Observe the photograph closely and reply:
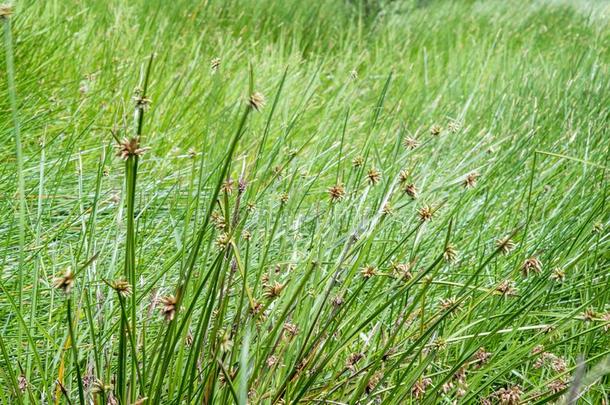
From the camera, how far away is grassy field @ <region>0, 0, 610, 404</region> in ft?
4.27

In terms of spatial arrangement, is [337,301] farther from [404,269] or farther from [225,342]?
[225,342]

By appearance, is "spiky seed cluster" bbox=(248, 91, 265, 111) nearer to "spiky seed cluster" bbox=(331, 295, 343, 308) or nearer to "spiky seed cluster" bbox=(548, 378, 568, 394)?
"spiky seed cluster" bbox=(331, 295, 343, 308)

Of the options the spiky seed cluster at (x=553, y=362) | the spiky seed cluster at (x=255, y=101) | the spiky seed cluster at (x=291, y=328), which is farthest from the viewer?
the spiky seed cluster at (x=553, y=362)

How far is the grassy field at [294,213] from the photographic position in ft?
4.27

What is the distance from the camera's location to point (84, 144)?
107 inches

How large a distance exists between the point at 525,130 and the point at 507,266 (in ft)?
3.49

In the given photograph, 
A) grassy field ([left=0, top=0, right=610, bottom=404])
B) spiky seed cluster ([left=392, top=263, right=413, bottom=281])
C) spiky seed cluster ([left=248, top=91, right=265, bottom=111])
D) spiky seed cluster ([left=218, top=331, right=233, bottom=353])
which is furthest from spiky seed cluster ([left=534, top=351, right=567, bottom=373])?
spiky seed cluster ([left=248, top=91, right=265, bottom=111])

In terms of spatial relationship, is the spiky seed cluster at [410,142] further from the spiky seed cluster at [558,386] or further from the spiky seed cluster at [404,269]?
the spiky seed cluster at [558,386]

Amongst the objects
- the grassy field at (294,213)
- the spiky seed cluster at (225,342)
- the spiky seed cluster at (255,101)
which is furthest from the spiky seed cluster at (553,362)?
the spiky seed cluster at (255,101)

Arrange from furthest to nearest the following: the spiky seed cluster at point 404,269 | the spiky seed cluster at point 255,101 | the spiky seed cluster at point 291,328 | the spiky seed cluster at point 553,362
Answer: the spiky seed cluster at point 553,362, the spiky seed cluster at point 291,328, the spiky seed cluster at point 404,269, the spiky seed cluster at point 255,101

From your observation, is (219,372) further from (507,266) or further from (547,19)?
(547,19)

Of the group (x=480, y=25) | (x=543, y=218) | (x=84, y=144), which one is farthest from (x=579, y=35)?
(x=84, y=144)

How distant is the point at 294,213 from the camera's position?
1.87m

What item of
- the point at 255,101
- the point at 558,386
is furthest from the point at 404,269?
the point at 255,101
